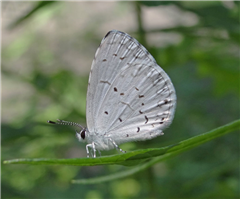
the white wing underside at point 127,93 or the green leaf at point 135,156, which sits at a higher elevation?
the white wing underside at point 127,93

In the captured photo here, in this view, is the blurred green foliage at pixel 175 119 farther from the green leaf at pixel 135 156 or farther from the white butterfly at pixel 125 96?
the green leaf at pixel 135 156

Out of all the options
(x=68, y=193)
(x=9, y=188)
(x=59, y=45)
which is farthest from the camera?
(x=59, y=45)

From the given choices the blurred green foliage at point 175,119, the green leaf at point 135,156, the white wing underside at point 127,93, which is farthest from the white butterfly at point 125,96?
the green leaf at point 135,156

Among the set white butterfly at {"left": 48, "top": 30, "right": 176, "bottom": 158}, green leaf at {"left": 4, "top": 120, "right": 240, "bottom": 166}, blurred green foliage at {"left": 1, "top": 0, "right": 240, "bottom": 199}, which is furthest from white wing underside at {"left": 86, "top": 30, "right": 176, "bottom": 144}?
green leaf at {"left": 4, "top": 120, "right": 240, "bottom": 166}

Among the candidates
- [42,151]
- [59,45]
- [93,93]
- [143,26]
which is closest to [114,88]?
[93,93]

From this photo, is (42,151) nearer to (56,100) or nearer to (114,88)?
(56,100)

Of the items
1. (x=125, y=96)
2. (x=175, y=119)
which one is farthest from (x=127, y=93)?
(x=175, y=119)

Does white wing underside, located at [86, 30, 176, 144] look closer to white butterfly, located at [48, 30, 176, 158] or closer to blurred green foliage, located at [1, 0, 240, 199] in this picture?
white butterfly, located at [48, 30, 176, 158]
